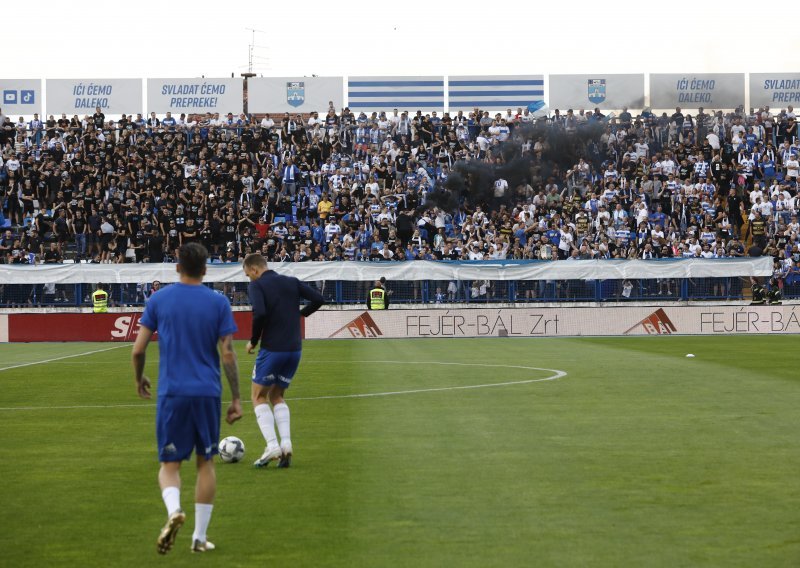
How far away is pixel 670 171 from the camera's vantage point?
45.7 metres

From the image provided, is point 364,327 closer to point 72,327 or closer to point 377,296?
point 377,296

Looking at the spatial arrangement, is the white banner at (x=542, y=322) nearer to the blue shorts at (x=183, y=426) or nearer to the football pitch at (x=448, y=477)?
the football pitch at (x=448, y=477)

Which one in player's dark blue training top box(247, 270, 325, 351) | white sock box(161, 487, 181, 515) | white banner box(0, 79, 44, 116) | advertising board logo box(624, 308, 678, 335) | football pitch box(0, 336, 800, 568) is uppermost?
white banner box(0, 79, 44, 116)

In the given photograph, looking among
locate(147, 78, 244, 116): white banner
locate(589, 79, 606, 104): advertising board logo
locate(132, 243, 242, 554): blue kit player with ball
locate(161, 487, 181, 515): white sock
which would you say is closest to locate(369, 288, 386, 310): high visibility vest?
locate(147, 78, 244, 116): white banner

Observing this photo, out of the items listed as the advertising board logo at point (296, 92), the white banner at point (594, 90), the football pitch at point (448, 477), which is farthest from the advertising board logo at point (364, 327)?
the white banner at point (594, 90)

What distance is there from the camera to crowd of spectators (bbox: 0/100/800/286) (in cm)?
4222

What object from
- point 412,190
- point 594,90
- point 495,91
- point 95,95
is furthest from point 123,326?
point 594,90

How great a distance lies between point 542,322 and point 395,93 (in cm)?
2415

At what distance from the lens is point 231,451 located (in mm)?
12055

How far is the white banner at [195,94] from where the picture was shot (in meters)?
58.0

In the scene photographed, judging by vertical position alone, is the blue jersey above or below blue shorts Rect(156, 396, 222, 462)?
above

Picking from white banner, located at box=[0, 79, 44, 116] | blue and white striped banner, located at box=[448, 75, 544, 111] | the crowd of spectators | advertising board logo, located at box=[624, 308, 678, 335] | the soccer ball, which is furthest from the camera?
blue and white striped banner, located at box=[448, 75, 544, 111]

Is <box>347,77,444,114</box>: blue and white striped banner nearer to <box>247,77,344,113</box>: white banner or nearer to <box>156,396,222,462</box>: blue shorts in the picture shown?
<box>247,77,344,113</box>: white banner

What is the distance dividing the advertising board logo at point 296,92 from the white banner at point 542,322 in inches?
864
